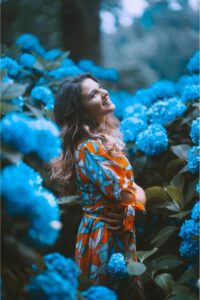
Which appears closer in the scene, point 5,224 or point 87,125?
point 5,224

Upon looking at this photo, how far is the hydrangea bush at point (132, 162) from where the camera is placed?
1.23 metres

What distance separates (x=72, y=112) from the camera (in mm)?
1958

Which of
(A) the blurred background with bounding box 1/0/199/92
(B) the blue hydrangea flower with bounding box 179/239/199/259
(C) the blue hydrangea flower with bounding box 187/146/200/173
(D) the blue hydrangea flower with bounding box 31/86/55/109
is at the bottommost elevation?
(B) the blue hydrangea flower with bounding box 179/239/199/259

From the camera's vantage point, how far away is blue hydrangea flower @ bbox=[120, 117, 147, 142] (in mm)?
2531

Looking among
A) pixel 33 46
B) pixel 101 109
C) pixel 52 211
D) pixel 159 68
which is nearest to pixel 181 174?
pixel 101 109

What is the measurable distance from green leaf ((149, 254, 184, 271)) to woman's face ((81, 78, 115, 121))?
25.2 inches

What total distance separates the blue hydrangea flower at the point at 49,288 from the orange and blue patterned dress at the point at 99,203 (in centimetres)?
58

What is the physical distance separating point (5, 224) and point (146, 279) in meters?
0.91

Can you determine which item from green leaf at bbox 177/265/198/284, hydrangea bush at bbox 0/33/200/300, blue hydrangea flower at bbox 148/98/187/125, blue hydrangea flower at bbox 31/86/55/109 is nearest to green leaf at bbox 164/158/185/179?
hydrangea bush at bbox 0/33/200/300

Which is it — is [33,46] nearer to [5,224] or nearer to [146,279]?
[146,279]

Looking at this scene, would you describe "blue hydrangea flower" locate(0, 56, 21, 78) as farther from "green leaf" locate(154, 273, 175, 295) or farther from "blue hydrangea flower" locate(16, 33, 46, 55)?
"green leaf" locate(154, 273, 175, 295)

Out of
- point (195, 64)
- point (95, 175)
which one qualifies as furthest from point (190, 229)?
point (195, 64)

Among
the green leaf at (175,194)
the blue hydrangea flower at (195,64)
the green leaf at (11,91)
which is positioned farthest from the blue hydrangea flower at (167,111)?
the green leaf at (11,91)

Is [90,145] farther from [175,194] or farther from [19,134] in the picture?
[19,134]
